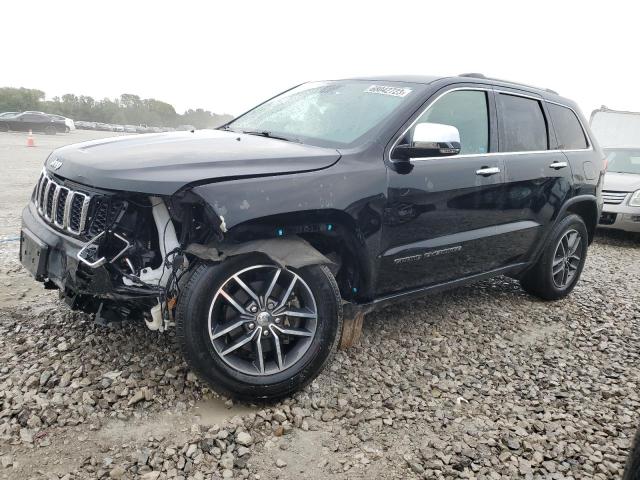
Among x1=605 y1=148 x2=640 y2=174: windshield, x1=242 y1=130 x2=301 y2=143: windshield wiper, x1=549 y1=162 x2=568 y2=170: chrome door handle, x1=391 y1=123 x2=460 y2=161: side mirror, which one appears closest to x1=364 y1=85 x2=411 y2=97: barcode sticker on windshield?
x1=391 y1=123 x2=460 y2=161: side mirror

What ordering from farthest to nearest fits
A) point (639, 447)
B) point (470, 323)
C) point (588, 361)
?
point (470, 323)
point (588, 361)
point (639, 447)

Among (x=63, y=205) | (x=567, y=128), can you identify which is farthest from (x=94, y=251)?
(x=567, y=128)

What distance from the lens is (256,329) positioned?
257 cm

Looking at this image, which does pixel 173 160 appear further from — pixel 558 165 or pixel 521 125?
pixel 558 165

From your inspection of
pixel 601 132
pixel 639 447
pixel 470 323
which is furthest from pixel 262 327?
pixel 601 132

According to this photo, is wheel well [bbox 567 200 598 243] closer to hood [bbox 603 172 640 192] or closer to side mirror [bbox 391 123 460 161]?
side mirror [bbox 391 123 460 161]

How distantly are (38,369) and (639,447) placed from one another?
9.33ft

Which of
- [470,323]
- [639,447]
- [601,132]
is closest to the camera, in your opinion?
[639,447]

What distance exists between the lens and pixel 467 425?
261 cm

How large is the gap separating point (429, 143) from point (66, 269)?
204 cm

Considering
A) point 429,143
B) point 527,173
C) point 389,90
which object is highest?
point 389,90

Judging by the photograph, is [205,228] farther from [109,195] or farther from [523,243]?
[523,243]

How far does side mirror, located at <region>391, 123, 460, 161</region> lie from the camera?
9.33 feet

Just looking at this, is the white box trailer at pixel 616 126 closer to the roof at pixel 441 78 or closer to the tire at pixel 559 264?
the tire at pixel 559 264
